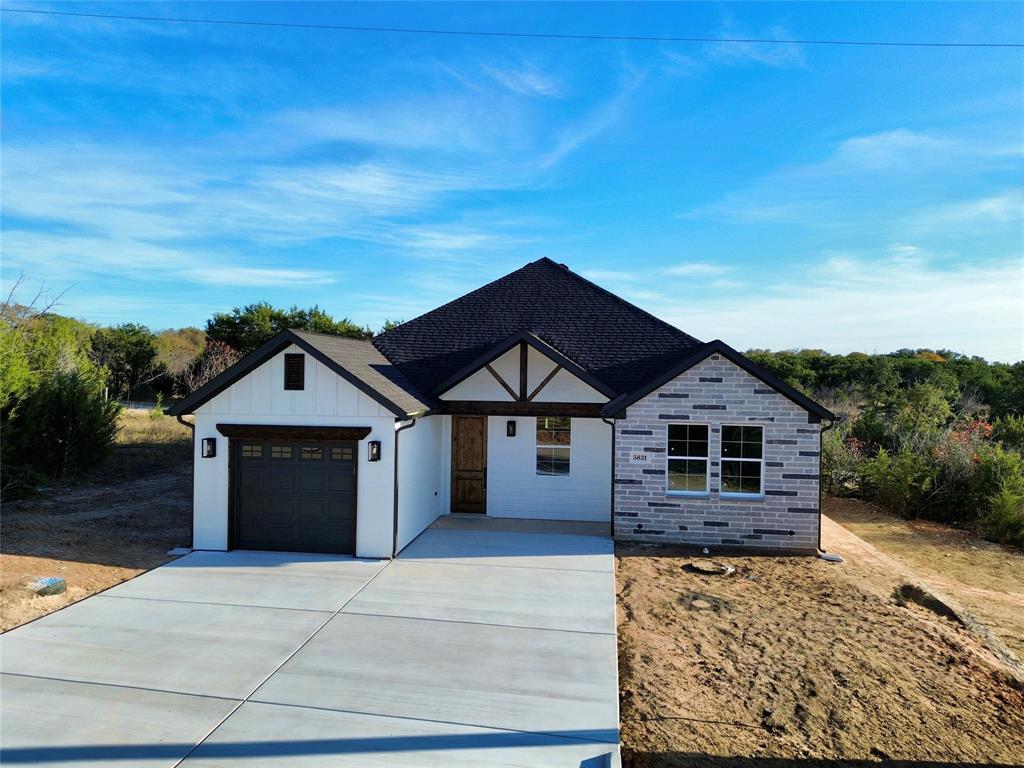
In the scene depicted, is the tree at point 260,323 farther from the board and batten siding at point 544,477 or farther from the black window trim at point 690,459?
the black window trim at point 690,459

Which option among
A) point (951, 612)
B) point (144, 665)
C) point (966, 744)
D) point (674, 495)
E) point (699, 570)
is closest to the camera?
point (966, 744)

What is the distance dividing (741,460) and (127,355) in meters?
35.8

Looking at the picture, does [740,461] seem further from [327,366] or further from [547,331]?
[327,366]

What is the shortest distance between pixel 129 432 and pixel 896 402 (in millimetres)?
29007

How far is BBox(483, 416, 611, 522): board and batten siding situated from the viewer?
14461 mm

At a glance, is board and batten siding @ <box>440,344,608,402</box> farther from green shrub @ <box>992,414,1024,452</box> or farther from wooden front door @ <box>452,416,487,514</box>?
green shrub @ <box>992,414,1024,452</box>

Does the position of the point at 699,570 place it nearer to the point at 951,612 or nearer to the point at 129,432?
the point at 951,612

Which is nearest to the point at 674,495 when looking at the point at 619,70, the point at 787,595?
the point at 787,595

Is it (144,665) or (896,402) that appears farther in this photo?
(896,402)

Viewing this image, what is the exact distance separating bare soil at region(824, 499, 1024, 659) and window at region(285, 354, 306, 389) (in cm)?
1132

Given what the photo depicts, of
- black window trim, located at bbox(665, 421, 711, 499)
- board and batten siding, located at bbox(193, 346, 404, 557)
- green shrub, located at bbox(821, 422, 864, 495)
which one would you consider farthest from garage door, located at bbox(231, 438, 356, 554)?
green shrub, located at bbox(821, 422, 864, 495)

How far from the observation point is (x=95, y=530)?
41.9 ft

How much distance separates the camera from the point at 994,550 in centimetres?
1417

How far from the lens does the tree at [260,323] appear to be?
120 ft
